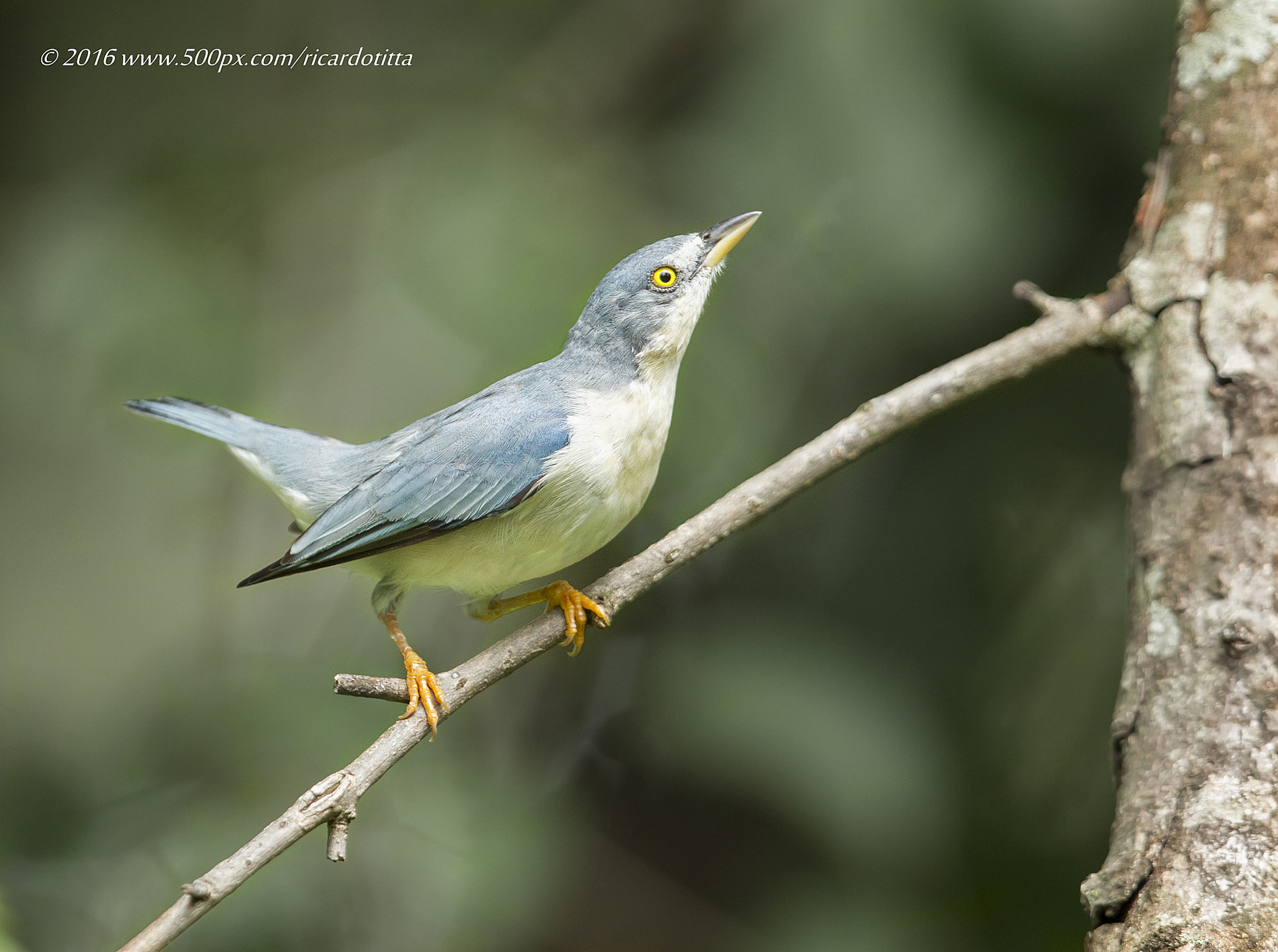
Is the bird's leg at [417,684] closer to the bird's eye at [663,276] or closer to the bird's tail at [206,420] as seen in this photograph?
the bird's tail at [206,420]

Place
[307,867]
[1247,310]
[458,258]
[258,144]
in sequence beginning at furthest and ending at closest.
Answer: [258,144] < [458,258] < [307,867] < [1247,310]

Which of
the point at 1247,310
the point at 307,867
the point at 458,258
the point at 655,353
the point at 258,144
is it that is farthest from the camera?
the point at 258,144

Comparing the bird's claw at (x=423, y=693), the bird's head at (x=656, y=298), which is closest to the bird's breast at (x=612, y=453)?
the bird's head at (x=656, y=298)

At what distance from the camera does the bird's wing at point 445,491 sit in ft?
9.67

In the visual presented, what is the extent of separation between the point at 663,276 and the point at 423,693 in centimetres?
153

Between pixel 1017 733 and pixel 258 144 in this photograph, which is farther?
pixel 258 144

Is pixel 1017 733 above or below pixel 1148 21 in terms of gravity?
below

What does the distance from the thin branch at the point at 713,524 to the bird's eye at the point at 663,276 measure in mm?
736

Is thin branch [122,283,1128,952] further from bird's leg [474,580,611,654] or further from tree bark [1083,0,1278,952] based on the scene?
tree bark [1083,0,1278,952]

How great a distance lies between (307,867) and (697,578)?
6.47 feet

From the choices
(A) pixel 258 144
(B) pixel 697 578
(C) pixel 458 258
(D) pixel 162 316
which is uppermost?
(A) pixel 258 144

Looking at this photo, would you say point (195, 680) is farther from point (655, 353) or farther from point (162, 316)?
point (655, 353)

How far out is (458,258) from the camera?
386 cm

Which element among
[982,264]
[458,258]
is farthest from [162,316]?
[982,264]
